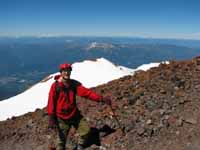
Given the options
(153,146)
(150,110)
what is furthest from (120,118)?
(153,146)

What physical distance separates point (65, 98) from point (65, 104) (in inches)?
7.3

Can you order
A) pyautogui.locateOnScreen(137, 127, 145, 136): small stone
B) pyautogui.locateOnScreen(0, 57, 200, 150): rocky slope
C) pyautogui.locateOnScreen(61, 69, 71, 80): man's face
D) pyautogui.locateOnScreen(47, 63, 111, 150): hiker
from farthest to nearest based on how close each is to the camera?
pyautogui.locateOnScreen(137, 127, 145, 136): small stone → pyautogui.locateOnScreen(0, 57, 200, 150): rocky slope → pyautogui.locateOnScreen(47, 63, 111, 150): hiker → pyautogui.locateOnScreen(61, 69, 71, 80): man's face

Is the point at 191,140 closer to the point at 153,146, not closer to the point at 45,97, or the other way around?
the point at 153,146

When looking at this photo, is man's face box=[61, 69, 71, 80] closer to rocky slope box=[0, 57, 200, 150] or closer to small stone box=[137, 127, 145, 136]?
rocky slope box=[0, 57, 200, 150]

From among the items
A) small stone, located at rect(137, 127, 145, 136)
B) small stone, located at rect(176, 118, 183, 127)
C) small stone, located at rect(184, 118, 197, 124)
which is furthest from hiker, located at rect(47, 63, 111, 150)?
small stone, located at rect(184, 118, 197, 124)

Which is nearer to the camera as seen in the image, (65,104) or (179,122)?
(65,104)

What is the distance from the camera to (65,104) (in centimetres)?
1070

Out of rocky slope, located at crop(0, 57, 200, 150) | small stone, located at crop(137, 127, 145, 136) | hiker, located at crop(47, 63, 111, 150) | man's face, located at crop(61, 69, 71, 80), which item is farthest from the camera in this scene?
small stone, located at crop(137, 127, 145, 136)

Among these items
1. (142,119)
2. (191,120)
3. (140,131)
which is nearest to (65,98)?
(140,131)

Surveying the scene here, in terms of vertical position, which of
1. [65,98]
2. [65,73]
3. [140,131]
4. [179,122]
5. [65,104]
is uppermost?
[65,73]

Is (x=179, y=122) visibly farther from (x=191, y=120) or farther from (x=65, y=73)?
(x=65, y=73)

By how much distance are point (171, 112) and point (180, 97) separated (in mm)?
1483

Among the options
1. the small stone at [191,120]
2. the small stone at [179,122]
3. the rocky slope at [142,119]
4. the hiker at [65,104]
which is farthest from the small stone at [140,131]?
the hiker at [65,104]

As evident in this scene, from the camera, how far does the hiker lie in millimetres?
10422
